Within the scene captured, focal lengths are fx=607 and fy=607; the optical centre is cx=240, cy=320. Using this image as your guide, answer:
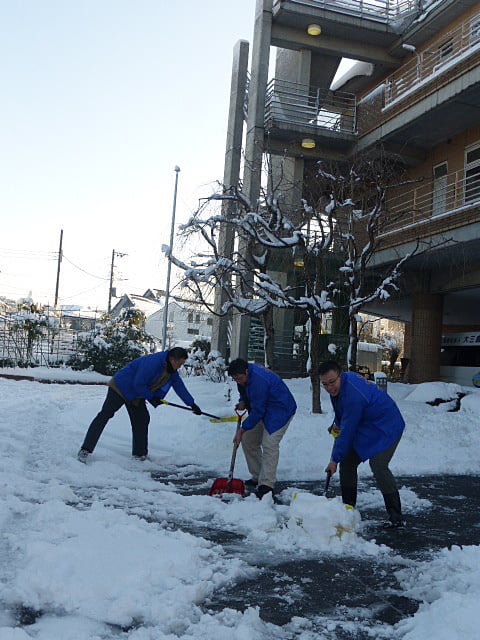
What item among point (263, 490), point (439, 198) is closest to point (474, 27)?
point (439, 198)

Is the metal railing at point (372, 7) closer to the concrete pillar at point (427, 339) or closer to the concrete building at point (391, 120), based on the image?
the concrete building at point (391, 120)

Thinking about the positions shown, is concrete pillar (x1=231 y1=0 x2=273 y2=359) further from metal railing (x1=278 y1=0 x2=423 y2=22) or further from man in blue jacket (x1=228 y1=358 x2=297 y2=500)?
man in blue jacket (x1=228 y1=358 x2=297 y2=500)

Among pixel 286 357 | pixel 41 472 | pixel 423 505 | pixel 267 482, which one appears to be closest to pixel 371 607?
pixel 267 482

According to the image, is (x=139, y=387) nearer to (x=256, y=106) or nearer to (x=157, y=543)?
(x=157, y=543)

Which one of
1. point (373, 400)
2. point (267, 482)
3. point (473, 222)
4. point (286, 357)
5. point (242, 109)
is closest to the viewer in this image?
point (373, 400)

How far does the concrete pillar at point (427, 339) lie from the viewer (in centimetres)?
1884

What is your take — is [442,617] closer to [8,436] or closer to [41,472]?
[41,472]

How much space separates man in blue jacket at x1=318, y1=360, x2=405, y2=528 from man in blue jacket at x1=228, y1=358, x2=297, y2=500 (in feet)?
2.74

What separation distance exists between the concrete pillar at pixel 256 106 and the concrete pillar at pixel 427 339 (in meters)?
5.46

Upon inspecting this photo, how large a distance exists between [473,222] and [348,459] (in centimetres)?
1036

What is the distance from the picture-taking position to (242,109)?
898 inches

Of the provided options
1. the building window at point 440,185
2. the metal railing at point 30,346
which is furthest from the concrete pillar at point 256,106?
the metal railing at point 30,346

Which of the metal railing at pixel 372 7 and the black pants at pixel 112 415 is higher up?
the metal railing at pixel 372 7

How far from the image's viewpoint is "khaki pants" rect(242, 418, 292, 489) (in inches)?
239
